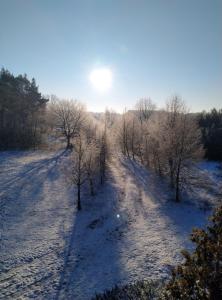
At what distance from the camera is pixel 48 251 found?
1639cm

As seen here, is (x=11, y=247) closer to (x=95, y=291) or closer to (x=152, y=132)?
(x=95, y=291)

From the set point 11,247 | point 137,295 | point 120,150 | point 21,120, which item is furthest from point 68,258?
point 21,120

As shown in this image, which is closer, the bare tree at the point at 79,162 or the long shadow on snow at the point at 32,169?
the bare tree at the point at 79,162

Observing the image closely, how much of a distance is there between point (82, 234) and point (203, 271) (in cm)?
1460

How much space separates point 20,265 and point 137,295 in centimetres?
809

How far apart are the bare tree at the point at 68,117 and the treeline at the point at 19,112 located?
12.8 feet

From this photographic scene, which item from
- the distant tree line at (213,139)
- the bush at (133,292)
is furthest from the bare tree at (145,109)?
the bush at (133,292)

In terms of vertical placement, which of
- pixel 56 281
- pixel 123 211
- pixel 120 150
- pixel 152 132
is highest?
pixel 152 132

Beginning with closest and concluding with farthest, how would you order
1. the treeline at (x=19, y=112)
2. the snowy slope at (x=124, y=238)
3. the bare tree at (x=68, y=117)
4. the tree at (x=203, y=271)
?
1. the tree at (x=203, y=271)
2. the snowy slope at (x=124, y=238)
3. the treeline at (x=19, y=112)
4. the bare tree at (x=68, y=117)

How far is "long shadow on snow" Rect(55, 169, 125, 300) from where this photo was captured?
43.5 feet

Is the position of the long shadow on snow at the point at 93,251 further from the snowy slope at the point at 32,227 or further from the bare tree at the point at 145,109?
the bare tree at the point at 145,109

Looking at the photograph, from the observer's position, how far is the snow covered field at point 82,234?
542 inches

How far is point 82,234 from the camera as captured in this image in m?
18.7

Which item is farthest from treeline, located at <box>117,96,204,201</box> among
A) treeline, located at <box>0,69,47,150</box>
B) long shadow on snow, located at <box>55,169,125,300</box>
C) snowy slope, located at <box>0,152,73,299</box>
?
treeline, located at <box>0,69,47,150</box>
